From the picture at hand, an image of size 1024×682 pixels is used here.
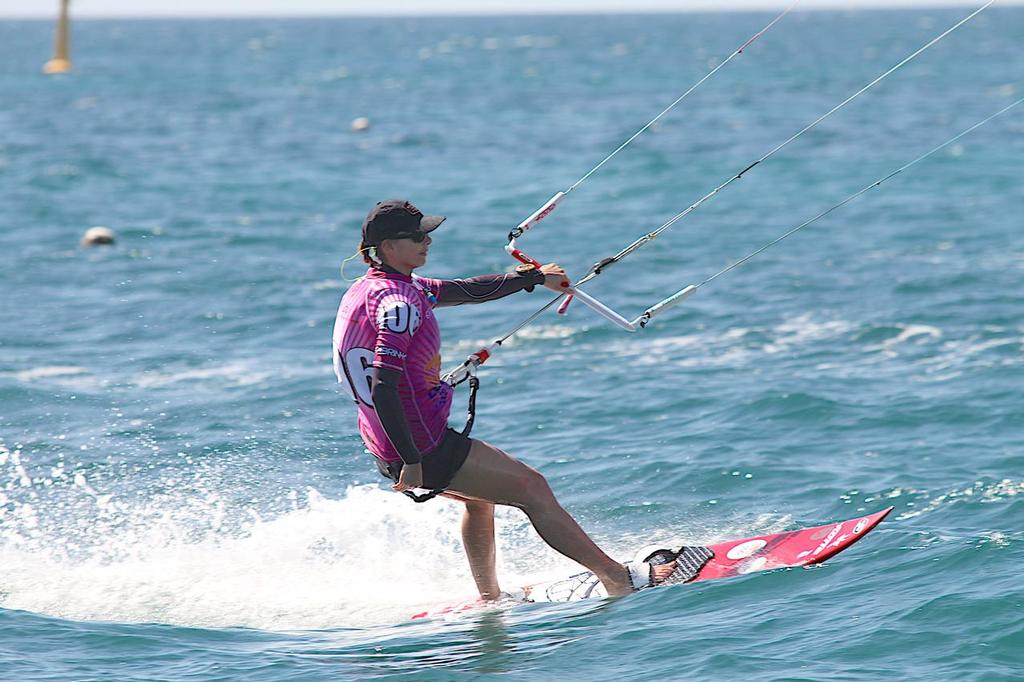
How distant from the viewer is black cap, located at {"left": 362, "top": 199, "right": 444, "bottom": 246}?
7.19 metres

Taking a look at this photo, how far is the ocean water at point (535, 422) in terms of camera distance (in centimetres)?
752

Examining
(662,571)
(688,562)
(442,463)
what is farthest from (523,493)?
(688,562)

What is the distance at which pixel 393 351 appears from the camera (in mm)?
7008

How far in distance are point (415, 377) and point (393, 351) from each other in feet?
1.10

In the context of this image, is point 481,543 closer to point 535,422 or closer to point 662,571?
point 662,571

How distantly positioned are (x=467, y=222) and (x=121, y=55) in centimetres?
8916

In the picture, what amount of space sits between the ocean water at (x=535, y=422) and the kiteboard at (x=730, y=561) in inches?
5.8

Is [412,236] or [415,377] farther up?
[412,236]

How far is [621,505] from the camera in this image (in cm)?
1013

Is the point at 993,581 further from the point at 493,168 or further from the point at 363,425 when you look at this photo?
the point at 493,168

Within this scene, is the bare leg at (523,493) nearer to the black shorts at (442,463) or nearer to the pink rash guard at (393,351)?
the black shorts at (442,463)

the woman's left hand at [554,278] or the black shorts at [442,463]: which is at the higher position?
the woman's left hand at [554,278]

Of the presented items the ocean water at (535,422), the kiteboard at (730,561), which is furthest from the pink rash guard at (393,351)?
the kiteboard at (730,561)

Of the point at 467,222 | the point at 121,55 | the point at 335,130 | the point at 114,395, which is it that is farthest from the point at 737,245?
the point at 121,55
